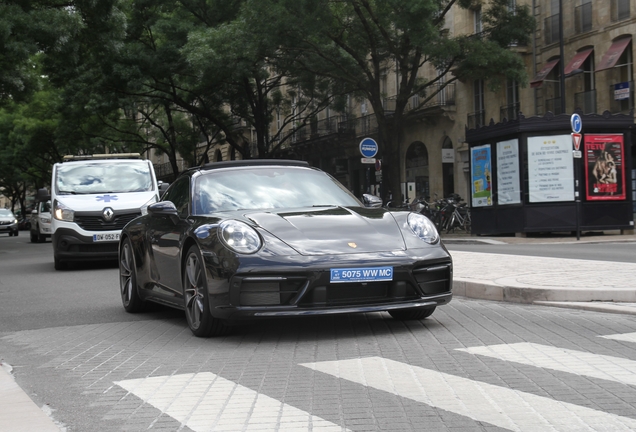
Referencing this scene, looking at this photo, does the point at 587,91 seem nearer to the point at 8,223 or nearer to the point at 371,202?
the point at 371,202

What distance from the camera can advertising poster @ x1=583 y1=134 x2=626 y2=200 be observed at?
2294cm

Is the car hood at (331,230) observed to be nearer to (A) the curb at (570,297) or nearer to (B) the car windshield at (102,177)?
(A) the curb at (570,297)

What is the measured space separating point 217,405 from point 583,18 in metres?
31.2

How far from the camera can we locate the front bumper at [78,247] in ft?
50.6

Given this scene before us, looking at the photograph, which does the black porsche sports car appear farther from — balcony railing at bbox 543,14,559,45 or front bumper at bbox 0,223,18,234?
front bumper at bbox 0,223,18,234

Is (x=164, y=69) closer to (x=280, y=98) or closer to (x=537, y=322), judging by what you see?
(x=280, y=98)

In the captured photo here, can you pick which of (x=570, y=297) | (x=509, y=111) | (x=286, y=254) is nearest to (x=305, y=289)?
(x=286, y=254)

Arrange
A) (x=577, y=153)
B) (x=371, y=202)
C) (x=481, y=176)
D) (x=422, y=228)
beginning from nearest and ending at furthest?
(x=422, y=228) < (x=371, y=202) < (x=577, y=153) < (x=481, y=176)

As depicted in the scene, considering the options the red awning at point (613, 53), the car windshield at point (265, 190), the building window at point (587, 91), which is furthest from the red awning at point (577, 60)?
the car windshield at point (265, 190)

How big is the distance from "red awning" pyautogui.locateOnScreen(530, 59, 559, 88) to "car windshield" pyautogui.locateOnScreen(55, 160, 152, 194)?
2060 cm

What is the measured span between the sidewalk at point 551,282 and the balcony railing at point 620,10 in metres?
Result: 21.2

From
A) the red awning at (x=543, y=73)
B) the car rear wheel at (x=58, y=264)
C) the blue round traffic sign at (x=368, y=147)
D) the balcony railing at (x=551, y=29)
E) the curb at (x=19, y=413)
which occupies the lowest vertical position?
the car rear wheel at (x=58, y=264)

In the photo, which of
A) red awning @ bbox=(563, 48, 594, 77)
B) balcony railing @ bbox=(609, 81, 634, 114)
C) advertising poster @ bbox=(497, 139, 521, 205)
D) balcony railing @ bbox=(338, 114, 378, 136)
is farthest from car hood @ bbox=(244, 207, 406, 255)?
balcony railing @ bbox=(338, 114, 378, 136)

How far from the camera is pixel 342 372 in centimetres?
521
